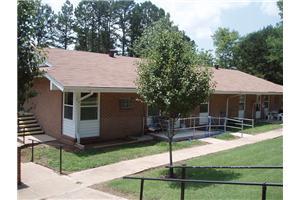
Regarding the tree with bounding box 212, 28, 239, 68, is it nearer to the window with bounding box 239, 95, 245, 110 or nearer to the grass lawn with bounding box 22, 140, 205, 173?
the window with bounding box 239, 95, 245, 110

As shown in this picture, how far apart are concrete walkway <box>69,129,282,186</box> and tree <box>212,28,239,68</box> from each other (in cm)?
4091

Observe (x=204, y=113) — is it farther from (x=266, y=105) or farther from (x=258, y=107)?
(x=266, y=105)

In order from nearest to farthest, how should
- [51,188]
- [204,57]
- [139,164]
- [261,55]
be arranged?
[51,188] → [204,57] → [139,164] → [261,55]

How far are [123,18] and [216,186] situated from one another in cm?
5112

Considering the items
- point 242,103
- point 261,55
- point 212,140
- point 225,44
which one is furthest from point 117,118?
point 225,44

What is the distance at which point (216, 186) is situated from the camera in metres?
8.02

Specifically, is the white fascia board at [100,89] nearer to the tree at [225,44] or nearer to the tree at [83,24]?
the tree at [83,24]

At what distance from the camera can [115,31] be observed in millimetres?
55844

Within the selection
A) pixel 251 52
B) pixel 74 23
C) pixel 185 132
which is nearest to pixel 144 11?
pixel 74 23

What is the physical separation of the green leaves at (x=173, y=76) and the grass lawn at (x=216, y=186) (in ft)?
6.48

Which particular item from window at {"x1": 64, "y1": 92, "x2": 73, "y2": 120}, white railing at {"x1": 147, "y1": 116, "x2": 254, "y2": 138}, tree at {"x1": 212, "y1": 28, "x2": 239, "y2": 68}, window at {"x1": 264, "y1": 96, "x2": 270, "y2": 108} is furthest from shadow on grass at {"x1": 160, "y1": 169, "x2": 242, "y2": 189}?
tree at {"x1": 212, "y1": 28, "x2": 239, "y2": 68}

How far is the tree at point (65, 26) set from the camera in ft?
173

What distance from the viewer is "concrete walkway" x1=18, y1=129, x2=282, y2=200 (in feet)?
25.2

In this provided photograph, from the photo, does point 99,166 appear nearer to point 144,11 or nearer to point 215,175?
point 215,175
